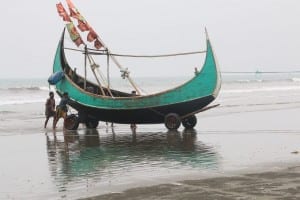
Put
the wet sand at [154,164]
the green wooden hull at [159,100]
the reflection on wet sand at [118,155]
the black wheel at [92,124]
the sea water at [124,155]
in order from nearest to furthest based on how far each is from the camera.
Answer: the wet sand at [154,164] → the sea water at [124,155] → the reflection on wet sand at [118,155] → the green wooden hull at [159,100] → the black wheel at [92,124]

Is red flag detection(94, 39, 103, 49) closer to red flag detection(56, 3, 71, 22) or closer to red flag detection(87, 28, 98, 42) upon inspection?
red flag detection(87, 28, 98, 42)

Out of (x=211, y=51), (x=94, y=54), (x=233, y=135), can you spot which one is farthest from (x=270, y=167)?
(x=94, y=54)

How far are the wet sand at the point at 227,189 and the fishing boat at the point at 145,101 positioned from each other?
865cm

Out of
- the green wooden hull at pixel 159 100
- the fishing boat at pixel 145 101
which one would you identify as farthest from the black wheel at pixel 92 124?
the green wooden hull at pixel 159 100

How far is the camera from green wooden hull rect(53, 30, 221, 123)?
17.3 m

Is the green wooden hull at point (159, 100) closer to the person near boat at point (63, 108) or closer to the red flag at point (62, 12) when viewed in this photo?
the person near boat at point (63, 108)

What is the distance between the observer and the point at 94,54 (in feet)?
62.6

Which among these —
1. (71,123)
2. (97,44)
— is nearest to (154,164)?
(71,123)

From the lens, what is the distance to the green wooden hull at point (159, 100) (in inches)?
680

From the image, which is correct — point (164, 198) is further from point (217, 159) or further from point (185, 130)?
point (185, 130)

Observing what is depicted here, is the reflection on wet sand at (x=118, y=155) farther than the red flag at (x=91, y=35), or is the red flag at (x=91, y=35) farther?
the red flag at (x=91, y=35)

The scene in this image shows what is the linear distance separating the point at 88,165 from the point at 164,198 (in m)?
3.71

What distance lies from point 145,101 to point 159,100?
17.9 inches

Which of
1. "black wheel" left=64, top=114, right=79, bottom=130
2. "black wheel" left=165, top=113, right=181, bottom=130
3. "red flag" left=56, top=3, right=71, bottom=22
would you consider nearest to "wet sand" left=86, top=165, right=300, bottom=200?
"black wheel" left=165, top=113, right=181, bottom=130
